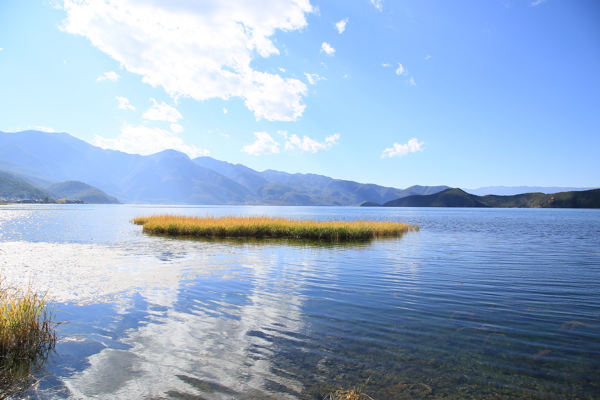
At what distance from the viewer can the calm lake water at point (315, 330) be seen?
7.02m

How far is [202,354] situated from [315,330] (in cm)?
352

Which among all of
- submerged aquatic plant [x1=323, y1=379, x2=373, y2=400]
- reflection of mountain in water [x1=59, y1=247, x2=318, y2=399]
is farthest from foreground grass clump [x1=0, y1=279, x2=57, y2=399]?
submerged aquatic plant [x1=323, y1=379, x2=373, y2=400]

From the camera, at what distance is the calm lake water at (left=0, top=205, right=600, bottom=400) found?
702cm

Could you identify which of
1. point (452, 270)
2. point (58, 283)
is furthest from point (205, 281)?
point (452, 270)

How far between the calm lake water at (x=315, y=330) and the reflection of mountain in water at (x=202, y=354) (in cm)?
4

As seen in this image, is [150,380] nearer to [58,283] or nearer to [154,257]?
[58,283]

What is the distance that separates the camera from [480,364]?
8055 mm

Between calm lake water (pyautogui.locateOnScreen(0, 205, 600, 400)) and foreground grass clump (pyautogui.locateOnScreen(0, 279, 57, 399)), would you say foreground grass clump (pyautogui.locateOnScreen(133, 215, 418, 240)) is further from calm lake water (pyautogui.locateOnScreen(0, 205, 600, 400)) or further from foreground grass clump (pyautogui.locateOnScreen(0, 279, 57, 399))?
foreground grass clump (pyautogui.locateOnScreen(0, 279, 57, 399))

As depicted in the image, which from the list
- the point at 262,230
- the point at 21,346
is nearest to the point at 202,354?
the point at 21,346

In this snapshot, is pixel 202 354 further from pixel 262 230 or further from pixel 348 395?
pixel 262 230

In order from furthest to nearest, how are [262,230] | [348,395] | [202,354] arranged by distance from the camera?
[262,230] → [202,354] → [348,395]

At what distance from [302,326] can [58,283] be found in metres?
13.0

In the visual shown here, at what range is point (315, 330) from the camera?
33.3 feet

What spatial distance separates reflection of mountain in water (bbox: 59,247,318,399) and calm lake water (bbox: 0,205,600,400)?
4cm
